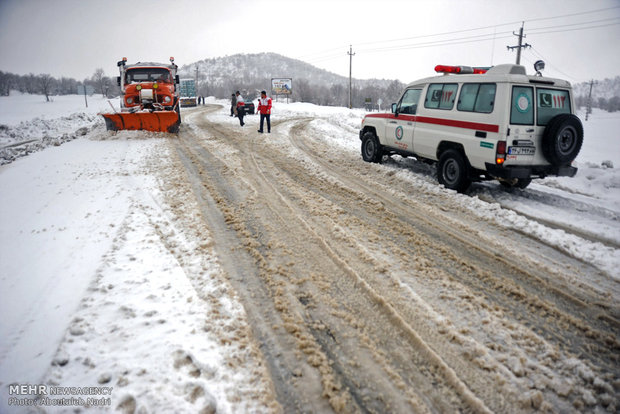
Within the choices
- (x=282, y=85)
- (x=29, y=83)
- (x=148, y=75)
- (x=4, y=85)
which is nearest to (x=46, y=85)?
(x=4, y=85)

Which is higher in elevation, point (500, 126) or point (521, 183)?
point (500, 126)

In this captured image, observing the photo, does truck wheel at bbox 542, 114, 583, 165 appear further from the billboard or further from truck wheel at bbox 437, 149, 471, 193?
the billboard

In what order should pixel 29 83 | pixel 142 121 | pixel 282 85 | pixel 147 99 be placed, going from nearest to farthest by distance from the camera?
pixel 142 121
pixel 147 99
pixel 282 85
pixel 29 83

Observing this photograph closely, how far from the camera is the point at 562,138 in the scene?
5988mm

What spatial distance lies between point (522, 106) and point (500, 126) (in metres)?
0.58

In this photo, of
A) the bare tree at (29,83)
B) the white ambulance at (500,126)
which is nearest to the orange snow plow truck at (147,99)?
the white ambulance at (500,126)

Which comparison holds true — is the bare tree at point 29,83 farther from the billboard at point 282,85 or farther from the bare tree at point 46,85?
the billboard at point 282,85

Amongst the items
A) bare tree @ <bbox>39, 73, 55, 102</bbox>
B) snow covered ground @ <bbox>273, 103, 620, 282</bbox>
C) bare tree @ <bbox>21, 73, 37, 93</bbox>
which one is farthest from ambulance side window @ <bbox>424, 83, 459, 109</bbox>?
bare tree @ <bbox>21, 73, 37, 93</bbox>

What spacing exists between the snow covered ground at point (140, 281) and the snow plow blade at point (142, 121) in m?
6.30

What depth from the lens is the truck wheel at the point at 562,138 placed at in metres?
5.90

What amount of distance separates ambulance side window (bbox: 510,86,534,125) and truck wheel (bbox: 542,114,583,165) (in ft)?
1.21

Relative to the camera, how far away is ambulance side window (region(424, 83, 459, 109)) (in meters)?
7.11

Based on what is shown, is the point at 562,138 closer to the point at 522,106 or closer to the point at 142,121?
the point at 522,106

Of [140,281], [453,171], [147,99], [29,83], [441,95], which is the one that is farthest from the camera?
[29,83]
